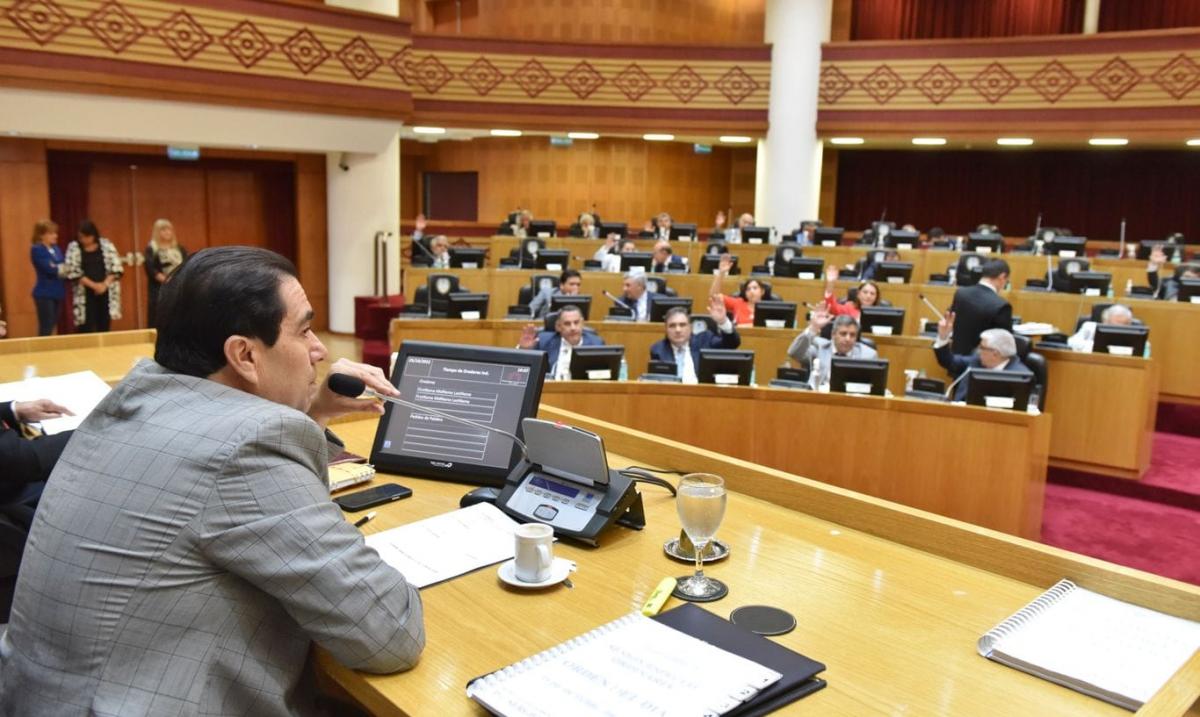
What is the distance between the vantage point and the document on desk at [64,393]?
9.71 feet

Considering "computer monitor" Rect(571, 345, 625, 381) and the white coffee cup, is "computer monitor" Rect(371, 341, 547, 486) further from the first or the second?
"computer monitor" Rect(571, 345, 625, 381)

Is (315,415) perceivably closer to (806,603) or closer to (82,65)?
(806,603)

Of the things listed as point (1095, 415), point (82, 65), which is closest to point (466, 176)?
point (82, 65)

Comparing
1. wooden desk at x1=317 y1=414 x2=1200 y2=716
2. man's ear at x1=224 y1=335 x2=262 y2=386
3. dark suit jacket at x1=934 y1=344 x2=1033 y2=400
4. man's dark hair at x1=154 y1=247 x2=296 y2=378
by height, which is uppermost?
man's dark hair at x1=154 y1=247 x2=296 y2=378

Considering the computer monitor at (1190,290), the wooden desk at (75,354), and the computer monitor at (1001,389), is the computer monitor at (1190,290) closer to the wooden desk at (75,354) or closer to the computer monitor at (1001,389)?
the computer monitor at (1001,389)

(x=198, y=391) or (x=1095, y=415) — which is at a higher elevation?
(x=198, y=391)

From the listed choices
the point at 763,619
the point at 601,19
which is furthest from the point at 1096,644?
the point at 601,19

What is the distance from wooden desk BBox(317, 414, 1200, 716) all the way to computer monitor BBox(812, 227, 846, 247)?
9.53m

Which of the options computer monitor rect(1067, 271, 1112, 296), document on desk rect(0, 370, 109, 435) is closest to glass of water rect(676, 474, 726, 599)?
document on desk rect(0, 370, 109, 435)

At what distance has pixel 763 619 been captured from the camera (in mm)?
1554

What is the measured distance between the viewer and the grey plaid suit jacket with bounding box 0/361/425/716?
1284mm

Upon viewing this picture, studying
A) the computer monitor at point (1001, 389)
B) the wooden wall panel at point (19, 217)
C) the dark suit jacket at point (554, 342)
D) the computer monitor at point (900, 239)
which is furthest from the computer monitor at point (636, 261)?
the wooden wall panel at point (19, 217)

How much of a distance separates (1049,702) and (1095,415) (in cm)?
512

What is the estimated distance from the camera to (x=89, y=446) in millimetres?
1411
